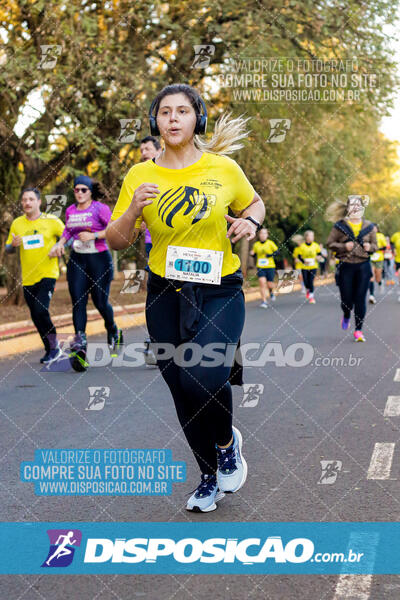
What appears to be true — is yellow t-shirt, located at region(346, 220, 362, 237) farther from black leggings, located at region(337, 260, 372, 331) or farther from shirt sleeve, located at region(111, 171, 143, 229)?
shirt sleeve, located at region(111, 171, 143, 229)

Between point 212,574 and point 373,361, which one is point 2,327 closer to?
point 373,361

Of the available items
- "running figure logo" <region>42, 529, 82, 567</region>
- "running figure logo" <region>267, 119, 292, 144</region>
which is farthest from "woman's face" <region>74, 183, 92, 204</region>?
"running figure logo" <region>267, 119, 292, 144</region>

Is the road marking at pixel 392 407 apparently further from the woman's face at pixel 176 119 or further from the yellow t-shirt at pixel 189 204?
the woman's face at pixel 176 119

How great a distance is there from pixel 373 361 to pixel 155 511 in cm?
591

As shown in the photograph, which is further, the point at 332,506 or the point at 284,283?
the point at 284,283

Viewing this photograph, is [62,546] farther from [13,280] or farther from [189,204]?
[13,280]

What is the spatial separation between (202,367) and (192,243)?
1.81 feet

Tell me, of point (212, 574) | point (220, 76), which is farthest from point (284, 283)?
point (212, 574)

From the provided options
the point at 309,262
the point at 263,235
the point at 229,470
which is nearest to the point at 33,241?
the point at 229,470

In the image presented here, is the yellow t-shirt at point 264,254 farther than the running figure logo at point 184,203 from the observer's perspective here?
Yes

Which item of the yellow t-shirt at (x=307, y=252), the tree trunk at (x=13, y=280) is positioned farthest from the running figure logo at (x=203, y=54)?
the yellow t-shirt at (x=307, y=252)

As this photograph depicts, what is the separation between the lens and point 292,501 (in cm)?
445

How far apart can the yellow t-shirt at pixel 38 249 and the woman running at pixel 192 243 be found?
5520 millimetres

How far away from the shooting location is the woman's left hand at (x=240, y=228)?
13.4 ft
